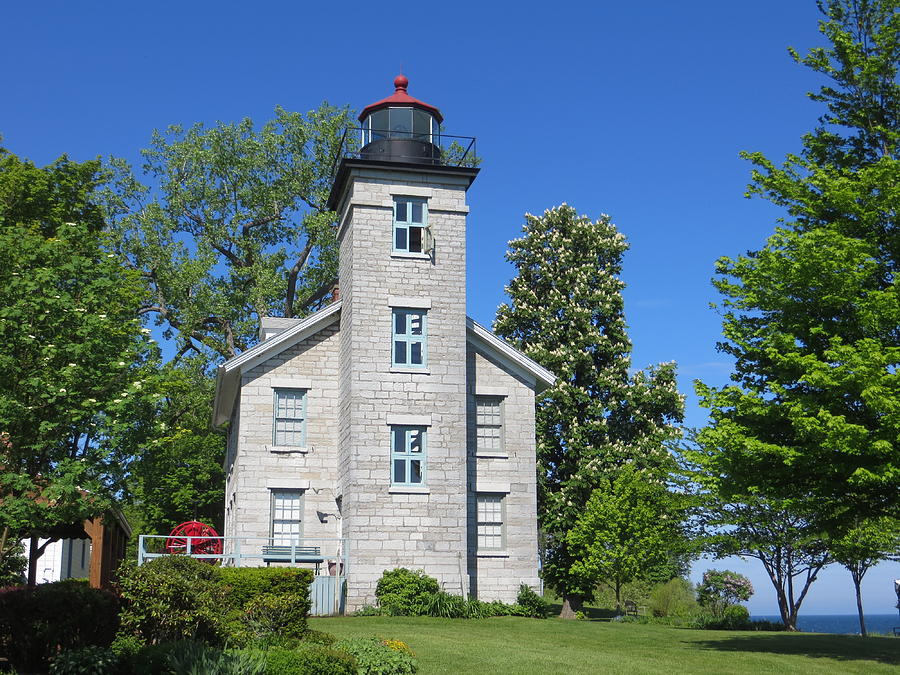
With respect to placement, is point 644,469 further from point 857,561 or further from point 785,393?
point 785,393

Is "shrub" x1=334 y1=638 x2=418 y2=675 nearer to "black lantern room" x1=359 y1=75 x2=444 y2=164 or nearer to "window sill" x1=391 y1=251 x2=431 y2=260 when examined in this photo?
"window sill" x1=391 y1=251 x2=431 y2=260

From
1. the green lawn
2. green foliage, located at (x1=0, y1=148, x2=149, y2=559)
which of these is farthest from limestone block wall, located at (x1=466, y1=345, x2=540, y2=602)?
green foliage, located at (x1=0, y1=148, x2=149, y2=559)

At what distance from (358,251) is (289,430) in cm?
562

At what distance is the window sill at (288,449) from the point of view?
2581 cm

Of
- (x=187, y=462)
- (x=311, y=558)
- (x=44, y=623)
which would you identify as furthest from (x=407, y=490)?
(x=187, y=462)

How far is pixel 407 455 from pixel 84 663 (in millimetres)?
13824

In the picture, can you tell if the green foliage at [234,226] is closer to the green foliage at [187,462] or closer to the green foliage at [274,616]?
the green foliage at [187,462]

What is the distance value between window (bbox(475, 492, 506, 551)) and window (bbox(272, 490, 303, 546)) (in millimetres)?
5223

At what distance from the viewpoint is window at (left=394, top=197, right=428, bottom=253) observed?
25766mm

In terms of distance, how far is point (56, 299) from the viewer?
72.7 ft

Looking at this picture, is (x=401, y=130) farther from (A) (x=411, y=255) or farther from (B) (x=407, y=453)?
(B) (x=407, y=453)

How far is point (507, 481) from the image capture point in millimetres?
26875

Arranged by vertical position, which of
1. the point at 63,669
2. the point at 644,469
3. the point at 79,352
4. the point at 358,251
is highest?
the point at 358,251

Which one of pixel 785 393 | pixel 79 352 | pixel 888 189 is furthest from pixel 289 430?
pixel 888 189
